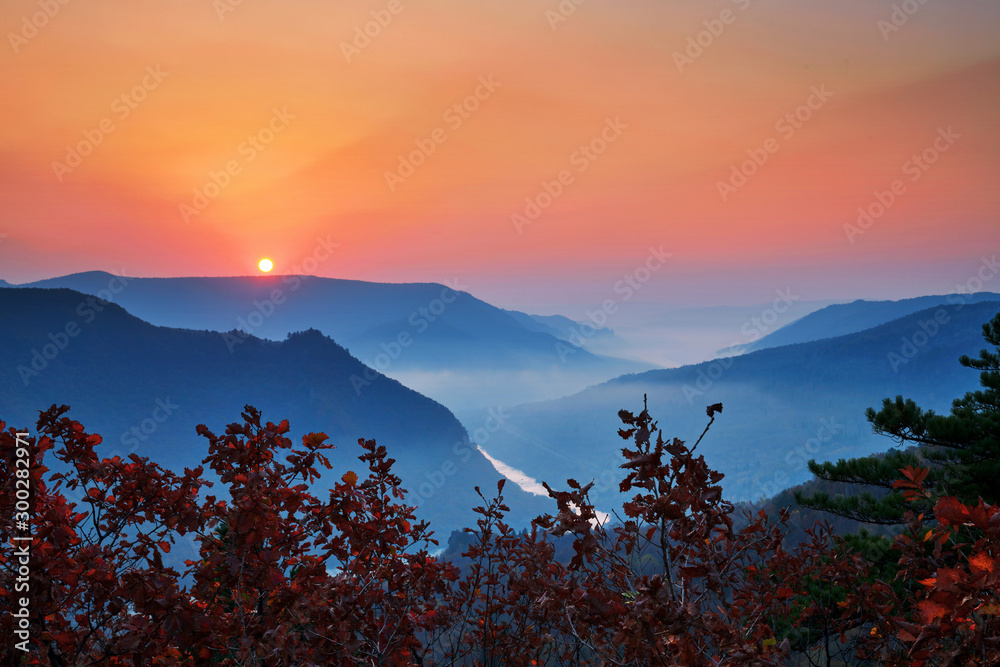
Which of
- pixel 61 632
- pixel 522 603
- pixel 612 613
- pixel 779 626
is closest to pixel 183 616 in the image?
pixel 61 632

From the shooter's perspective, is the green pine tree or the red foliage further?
the green pine tree

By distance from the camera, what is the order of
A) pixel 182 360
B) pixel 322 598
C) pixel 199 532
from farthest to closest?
pixel 182 360, pixel 199 532, pixel 322 598

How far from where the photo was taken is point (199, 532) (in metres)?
4.86

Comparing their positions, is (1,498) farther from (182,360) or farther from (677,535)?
(182,360)

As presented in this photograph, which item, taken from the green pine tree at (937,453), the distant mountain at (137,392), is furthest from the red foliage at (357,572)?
the distant mountain at (137,392)

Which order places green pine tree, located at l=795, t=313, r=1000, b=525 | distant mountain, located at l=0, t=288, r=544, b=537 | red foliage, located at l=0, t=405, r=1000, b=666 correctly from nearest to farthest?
red foliage, located at l=0, t=405, r=1000, b=666, green pine tree, located at l=795, t=313, r=1000, b=525, distant mountain, located at l=0, t=288, r=544, b=537

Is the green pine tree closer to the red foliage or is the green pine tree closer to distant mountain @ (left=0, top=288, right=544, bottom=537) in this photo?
the red foliage

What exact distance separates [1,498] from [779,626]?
12.2m

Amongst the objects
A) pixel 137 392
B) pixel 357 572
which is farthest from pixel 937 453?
pixel 137 392

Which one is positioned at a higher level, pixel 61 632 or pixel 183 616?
pixel 183 616

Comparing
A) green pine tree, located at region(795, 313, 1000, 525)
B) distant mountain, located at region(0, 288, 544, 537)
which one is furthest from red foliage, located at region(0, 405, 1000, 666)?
distant mountain, located at region(0, 288, 544, 537)

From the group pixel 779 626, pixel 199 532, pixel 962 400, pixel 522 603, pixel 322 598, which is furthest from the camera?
pixel 962 400

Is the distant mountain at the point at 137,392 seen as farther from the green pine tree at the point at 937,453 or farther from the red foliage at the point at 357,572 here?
the red foliage at the point at 357,572

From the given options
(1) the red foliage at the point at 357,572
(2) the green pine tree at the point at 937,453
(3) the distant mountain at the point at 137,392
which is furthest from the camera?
(3) the distant mountain at the point at 137,392
